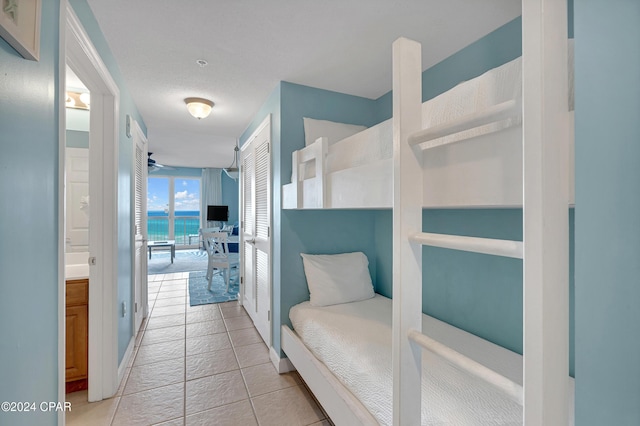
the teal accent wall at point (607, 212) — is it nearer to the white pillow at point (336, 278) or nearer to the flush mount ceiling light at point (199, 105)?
the white pillow at point (336, 278)

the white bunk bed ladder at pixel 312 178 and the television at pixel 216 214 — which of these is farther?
the television at pixel 216 214

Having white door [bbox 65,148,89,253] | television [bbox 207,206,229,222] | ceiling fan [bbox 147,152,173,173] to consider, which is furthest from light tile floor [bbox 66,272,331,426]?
television [bbox 207,206,229,222]

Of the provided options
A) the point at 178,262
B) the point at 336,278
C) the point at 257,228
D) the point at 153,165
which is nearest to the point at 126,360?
the point at 257,228

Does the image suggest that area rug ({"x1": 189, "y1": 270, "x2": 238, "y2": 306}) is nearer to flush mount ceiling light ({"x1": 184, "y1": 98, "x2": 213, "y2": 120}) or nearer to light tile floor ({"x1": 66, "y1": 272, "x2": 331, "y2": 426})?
light tile floor ({"x1": 66, "y1": 272, "x2": 331, "y2": 426})

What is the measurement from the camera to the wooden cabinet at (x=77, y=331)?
1.85 meters

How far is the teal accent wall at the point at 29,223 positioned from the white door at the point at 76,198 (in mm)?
1721

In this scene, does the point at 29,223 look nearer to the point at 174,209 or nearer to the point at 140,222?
the point at 140,222

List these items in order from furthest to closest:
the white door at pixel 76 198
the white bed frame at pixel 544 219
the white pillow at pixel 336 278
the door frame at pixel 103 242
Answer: the white door at pixel 76 198 < the white pillow at pixel 336 278 < the door frame at pixel 103 242 < the white bed frame at pixel 544 219

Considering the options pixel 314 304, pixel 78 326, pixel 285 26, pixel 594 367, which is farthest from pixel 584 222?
pixel 78 326

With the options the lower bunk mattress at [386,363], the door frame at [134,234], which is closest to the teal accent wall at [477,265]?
the lower bunk mattress at [386,363]

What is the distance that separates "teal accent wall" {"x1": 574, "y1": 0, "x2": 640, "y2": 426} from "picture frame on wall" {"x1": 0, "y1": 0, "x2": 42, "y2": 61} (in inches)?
51.8

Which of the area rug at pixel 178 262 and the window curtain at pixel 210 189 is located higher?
the window curtain at pixel 210 189

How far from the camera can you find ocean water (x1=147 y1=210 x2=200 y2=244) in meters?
8.26

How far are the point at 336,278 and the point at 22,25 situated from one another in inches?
80.9
